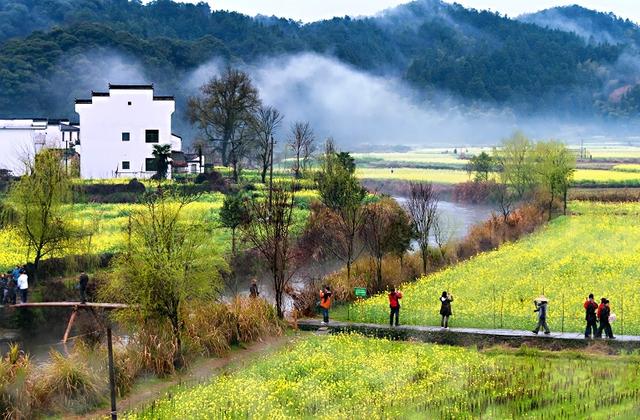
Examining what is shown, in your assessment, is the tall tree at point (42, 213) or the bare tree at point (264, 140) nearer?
the tall tree at point (42, 213)

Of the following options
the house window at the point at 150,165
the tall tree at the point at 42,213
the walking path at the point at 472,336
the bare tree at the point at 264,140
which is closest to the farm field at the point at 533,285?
the walking path at the point at 472,336

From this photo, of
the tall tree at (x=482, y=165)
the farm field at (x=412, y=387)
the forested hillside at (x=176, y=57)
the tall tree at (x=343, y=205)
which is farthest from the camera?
the forested hillside at (x=176, y=57)

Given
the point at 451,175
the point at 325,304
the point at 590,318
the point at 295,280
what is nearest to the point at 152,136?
the point at 451,175

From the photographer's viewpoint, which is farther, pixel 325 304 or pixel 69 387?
pixel 325 304

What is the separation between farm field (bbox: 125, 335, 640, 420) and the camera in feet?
57.0

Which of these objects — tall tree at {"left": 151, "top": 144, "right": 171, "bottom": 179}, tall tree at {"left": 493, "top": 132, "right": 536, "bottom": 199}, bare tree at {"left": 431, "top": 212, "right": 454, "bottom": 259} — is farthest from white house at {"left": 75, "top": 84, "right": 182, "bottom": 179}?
→ tall tree at {"left": 493, "top": 132, "right": 536, "bottom": 199}

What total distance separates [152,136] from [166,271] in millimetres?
46144

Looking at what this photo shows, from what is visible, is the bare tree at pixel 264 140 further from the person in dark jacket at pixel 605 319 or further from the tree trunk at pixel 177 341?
the person in dark jacket at pixel 605 319

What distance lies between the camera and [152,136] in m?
67.2

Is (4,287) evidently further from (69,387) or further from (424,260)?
(424,260)

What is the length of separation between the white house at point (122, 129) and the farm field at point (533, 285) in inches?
1297

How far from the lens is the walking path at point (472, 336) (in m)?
22.5

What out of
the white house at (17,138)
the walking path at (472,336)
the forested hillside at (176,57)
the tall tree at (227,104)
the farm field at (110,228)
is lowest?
the walking path at (472,336)

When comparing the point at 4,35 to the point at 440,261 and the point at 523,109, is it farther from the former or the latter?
the point at 440,261
